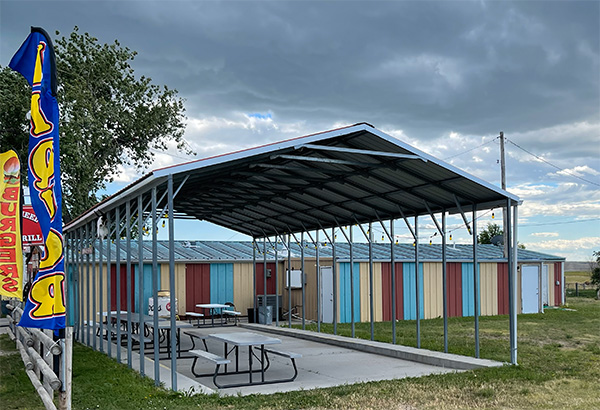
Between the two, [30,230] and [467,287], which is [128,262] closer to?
[30,230]

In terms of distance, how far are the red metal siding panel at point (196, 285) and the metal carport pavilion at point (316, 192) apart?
6544mm

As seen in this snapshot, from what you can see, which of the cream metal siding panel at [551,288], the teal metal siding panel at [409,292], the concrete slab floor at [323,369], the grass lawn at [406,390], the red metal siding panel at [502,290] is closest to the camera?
the grass lawn at [406,390]

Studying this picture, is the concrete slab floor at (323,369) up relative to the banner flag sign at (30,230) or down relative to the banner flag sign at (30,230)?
down

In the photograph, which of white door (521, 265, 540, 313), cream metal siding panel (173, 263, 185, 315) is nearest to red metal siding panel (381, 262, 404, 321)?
white door (521, 265, 540, 313)

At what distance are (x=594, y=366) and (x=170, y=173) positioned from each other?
7.72m

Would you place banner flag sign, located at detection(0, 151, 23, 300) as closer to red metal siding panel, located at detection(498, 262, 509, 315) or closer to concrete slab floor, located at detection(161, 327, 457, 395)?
concrete slab floor, located at detection(161, 327, 457, 395)

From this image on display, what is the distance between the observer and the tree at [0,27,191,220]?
2191 cm

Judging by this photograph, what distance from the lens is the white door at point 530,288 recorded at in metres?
25.0

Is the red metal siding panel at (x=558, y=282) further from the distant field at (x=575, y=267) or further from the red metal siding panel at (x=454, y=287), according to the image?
the distant field at (x=575, y=267)

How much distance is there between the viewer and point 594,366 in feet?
36.3

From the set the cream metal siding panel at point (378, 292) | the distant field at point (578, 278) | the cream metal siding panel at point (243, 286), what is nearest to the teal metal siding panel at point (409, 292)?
the cream metal siding panel at point (378, 292)

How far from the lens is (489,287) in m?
24.7

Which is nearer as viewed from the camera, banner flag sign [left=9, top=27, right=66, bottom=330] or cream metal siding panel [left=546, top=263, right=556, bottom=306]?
banner flag sign [left=9, top=27, right=66, bottom=330]

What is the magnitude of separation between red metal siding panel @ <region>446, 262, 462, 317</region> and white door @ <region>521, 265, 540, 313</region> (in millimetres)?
3058
